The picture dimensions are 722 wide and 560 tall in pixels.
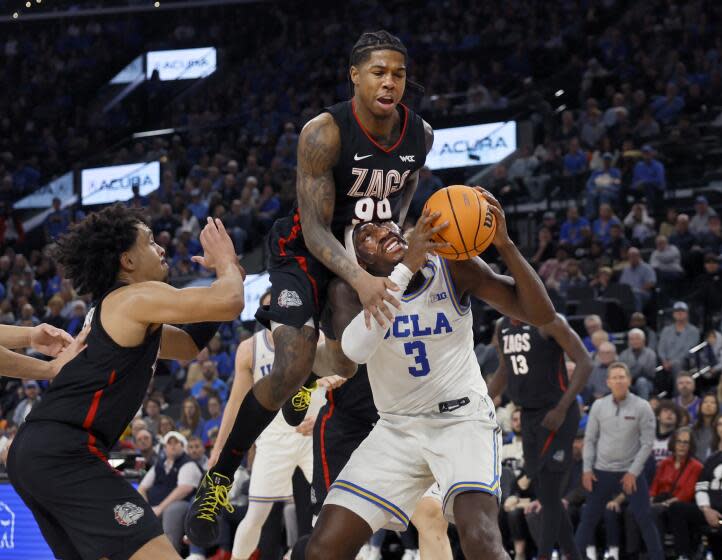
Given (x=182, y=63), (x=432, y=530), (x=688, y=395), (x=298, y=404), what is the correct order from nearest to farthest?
(x=298, y=404)
(x=432, y=530)
(x=688, y=395)
(x=182, y=63)

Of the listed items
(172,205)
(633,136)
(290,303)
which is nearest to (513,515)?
(290,303)

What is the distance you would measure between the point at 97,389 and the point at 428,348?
1.57m

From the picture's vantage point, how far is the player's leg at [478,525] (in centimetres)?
490

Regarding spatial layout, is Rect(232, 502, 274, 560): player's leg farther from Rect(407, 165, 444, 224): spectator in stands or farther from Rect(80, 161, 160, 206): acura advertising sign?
Rect(80, 161, 160, 206): acura advertising sign

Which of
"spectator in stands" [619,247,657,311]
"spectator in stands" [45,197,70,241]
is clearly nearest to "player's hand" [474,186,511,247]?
Result: "spectator in stands" [619,247,657,311]

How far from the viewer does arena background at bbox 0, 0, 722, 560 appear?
1388 cm

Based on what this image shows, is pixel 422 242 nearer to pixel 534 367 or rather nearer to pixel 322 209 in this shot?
pixel 322 209

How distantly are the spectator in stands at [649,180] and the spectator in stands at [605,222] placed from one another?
0.82 meters

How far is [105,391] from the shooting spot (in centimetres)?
477

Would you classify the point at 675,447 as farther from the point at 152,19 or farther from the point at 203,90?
the point at 152,19

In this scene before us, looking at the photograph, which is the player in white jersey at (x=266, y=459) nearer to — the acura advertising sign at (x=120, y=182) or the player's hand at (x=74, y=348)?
the player's hand at (x=74, y=348)

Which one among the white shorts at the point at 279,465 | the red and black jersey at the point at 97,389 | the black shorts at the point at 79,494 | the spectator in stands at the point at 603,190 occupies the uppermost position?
the spectator in stands at the point at 603,190

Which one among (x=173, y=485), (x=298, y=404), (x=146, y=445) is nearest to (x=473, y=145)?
(x=146, y=445)

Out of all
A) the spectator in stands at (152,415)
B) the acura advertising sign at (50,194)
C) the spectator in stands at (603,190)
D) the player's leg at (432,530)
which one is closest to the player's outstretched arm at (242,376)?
the player's leg at (432,530)
